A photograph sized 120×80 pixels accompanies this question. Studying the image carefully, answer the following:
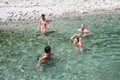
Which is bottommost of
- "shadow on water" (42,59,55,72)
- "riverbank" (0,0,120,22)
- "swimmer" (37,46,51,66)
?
"shadow on water" (42,59,55,72)

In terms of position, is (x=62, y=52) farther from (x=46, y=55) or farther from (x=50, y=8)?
(x=50, y=8)

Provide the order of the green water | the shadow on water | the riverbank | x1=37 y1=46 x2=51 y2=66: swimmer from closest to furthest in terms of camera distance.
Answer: the green water < x1=37 y1=46 x2=51 y2=66: swimmer < the shadow on water < the riverbank

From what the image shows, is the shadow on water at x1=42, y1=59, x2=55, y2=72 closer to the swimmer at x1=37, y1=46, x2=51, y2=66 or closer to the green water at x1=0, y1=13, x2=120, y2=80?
the green water at x1=0, y1=13, x2=120, y2=80

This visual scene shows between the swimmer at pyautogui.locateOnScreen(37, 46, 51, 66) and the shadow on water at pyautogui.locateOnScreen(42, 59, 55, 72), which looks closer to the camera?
the swimmer at pyautogui.locateOnScreen(37, 46, 51, 66)

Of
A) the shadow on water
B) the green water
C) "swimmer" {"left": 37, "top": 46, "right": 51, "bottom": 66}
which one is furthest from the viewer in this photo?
the shadow on water

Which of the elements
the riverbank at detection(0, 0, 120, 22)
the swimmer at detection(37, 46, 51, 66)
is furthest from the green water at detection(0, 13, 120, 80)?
the riverbank at detection(0, 0, 120, 22)

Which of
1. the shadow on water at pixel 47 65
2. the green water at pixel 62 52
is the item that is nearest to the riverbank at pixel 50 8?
the green water at pixel 62 52

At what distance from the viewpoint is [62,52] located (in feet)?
53.1

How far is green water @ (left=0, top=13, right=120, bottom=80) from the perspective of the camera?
13.5 metres

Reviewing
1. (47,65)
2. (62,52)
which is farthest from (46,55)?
(62,52)

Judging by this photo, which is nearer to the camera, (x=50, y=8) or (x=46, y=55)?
(x=46, y=55)

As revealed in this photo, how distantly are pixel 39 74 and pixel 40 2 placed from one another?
45.3 feet

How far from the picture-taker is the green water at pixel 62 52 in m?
13.5

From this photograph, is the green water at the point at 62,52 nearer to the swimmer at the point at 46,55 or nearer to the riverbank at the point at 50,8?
the swimmer at the point at 46,55
